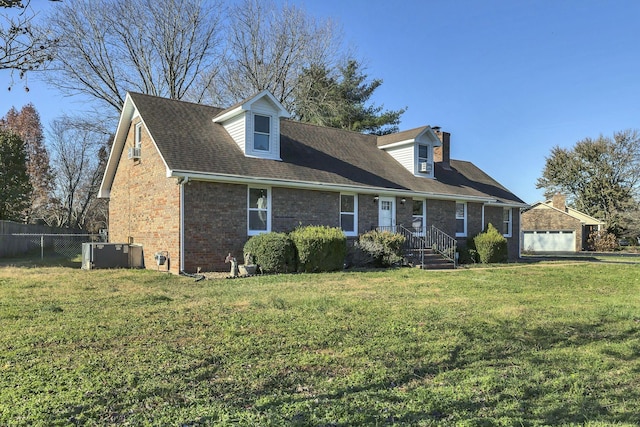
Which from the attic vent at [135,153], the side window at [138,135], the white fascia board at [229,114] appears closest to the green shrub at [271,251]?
the white fascia board at [229,114]

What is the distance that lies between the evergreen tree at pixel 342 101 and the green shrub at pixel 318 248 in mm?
17905

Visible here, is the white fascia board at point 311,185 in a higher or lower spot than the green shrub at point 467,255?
higher

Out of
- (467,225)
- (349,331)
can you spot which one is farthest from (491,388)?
(467,225)

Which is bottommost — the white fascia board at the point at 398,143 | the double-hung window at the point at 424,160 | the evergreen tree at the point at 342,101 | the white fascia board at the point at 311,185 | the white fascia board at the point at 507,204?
the white fascia board at the point at 507,204

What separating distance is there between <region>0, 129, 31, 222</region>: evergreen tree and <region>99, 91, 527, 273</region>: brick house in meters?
11.7

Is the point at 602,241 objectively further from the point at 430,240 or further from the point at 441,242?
the point at 430,240

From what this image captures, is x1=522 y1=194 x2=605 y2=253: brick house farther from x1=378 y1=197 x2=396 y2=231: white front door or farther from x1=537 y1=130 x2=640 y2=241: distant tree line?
x1=378 y1=197 x2=396 y2=231: white front door

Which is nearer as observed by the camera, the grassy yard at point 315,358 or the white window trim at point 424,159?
the grassy yard at point 315,358

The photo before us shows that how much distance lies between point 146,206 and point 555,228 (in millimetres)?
38256

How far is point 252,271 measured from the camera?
1311 centimetres

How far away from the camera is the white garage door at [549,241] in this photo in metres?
41.2

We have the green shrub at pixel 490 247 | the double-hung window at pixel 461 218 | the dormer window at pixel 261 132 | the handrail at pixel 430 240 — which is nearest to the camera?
the dormer window at pixel 261 132

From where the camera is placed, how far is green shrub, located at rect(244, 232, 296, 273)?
13.2m

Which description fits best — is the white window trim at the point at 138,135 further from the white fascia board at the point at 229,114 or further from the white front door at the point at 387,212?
the white front door at the point at 387,212
